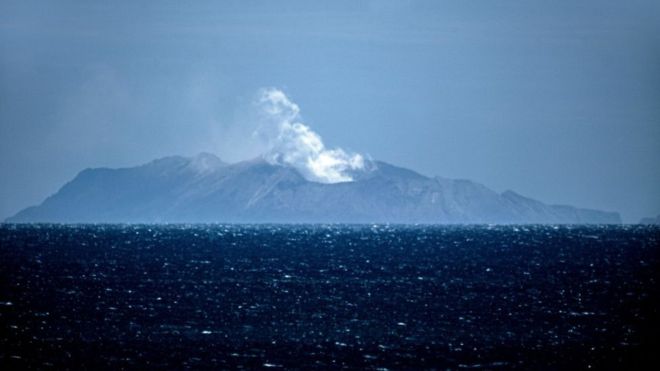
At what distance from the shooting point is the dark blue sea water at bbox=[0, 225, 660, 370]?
61.3 meters

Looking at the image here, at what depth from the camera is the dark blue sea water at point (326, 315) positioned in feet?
201

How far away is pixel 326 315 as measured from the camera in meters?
81.1

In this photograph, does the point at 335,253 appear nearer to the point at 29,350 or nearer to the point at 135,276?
the point at 135,276

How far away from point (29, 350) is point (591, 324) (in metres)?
39.6

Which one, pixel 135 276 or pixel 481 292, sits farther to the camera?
pixel 135 276

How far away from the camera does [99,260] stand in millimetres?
154000

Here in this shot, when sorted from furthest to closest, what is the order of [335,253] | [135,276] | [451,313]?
1. [335,253]
2. [135,276]
3. [451,313]

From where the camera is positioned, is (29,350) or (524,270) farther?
(524,270)

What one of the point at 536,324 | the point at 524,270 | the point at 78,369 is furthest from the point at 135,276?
the point at 78,369

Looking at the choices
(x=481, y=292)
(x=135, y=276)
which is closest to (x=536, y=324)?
(x=481, y=292)

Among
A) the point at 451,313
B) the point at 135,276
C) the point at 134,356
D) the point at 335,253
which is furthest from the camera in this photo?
the point at 335,253

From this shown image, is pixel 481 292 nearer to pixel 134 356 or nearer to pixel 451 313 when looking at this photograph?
pixel 451 313

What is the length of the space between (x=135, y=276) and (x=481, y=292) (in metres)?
41.7

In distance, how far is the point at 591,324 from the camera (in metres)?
76.9
